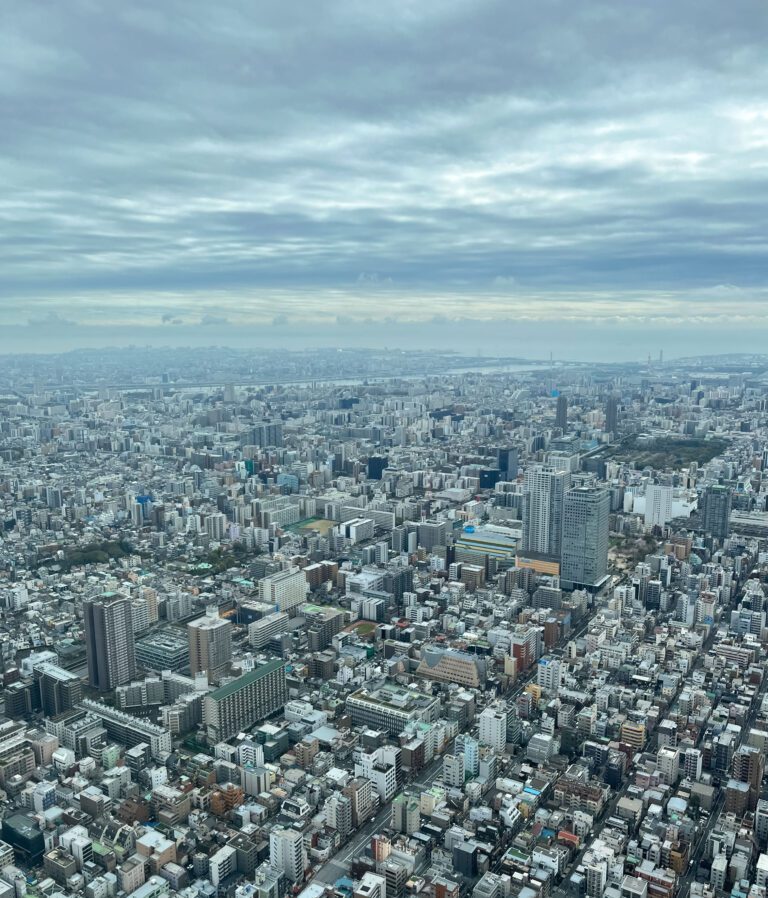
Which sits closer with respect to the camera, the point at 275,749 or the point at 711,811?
the point at 711,811

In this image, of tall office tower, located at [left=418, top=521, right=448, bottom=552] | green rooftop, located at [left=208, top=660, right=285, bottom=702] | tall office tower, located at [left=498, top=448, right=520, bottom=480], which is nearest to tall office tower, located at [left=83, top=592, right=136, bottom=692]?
green rooftop, located at [left=208, top=660, right=285, bottom=702]

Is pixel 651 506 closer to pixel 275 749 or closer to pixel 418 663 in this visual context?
pixel 418 663

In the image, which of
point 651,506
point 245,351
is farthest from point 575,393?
point 245,351

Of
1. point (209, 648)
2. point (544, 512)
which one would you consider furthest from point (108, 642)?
point (544, 512)

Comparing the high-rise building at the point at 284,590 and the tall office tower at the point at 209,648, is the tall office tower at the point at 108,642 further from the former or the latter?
the high-rise building at the point at 284,590

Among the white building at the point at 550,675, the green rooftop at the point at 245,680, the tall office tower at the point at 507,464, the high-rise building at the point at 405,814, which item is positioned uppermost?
the tall office tower at the point at 507,464

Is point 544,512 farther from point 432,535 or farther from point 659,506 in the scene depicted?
point 659,506

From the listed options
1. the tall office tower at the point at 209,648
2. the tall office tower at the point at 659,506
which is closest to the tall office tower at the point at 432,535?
the tall office tower at the point at 659,506
